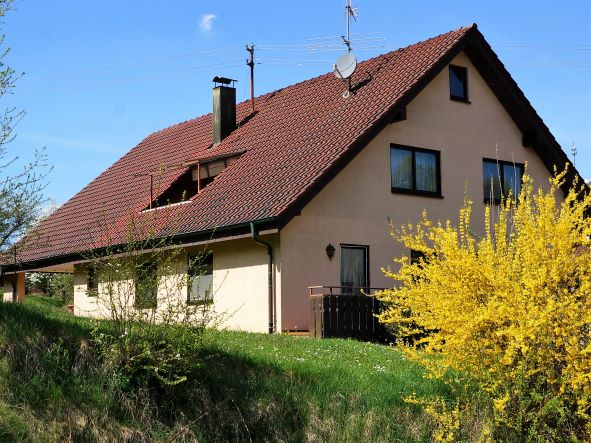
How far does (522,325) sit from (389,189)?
1065 cm

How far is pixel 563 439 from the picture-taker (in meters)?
11.0

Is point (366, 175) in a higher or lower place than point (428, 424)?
higher

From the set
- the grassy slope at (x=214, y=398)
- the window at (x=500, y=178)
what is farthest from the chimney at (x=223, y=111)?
the grassy slope at (x=214, y=398)

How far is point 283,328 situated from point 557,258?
8.88 meters

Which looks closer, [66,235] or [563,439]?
[563,439]

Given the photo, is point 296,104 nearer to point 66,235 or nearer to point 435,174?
point 435,174

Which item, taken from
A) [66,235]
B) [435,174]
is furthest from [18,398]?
[66,235]

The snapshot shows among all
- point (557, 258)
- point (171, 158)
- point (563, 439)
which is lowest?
point (563, 439)

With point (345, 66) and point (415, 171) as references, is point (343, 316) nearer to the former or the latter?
point (415, 171)

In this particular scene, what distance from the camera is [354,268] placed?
20.3 m

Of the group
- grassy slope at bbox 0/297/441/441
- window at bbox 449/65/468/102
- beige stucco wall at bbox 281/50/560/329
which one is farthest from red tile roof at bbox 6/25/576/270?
grassy slope at bbox 0/297/441/441

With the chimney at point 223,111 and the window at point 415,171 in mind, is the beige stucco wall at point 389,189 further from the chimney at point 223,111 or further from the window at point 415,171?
the chimney at point 223,111

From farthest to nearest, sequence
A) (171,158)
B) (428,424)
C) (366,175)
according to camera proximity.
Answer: (171,158)
(366,175)
(428,424)

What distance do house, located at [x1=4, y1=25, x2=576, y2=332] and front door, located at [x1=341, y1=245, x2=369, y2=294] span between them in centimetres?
3
